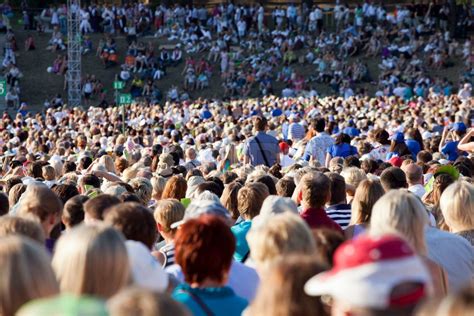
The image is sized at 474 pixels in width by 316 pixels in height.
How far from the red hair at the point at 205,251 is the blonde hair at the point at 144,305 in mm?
1522

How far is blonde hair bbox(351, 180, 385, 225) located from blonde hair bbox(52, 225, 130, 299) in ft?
10.9

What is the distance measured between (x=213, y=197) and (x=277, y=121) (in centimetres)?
1906

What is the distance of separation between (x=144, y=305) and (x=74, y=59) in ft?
137

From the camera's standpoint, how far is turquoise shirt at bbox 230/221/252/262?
7.10 metres

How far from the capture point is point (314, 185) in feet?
26.3

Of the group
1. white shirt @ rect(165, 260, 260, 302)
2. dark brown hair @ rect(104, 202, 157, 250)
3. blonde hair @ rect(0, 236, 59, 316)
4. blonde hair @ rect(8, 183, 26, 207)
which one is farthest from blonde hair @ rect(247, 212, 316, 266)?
blonde hair @ rect(8, 183, 26, 207)

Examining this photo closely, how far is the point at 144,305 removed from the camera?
346 cm

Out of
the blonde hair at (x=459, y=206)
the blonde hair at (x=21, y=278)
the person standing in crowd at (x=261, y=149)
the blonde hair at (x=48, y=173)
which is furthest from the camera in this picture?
the person standing in crowd at (x=261, y=149)

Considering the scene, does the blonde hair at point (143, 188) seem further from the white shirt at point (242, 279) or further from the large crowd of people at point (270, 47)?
the large crowd of people at point (270, 47)

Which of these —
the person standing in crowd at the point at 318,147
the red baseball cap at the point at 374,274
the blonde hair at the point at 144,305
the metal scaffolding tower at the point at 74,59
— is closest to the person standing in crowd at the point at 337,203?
the red baseball cap at the point at 374,274

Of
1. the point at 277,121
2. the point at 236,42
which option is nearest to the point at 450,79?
the point at 236,42

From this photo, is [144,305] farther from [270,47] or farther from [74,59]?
[270,47]

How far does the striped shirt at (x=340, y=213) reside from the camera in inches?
333

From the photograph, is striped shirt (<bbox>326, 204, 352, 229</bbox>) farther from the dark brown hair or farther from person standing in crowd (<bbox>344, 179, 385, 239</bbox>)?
the dark brown hair
